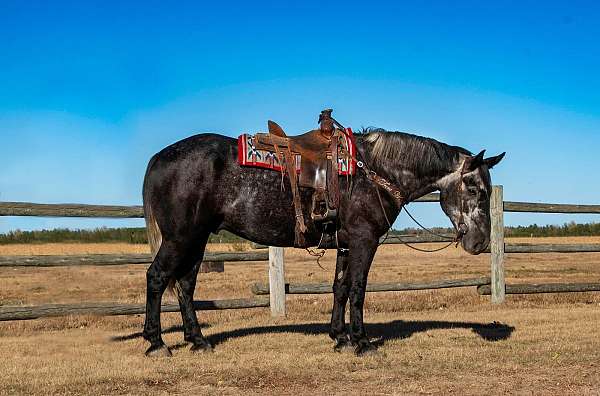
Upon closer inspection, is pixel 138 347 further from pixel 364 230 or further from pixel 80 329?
pixel 364 230

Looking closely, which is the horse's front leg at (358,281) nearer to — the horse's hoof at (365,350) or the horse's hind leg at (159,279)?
the horse's hoof at (365,350)

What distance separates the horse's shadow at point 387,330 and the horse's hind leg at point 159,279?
938 millimetres

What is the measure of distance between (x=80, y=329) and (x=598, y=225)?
3953cm

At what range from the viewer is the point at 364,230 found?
21.5 feet

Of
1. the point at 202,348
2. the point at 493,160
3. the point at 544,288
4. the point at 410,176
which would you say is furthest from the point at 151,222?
the point at 544,288

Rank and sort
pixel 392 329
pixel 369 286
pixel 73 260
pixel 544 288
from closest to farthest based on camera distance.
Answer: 1. pixel 392 329
2. pixel 73 260
3. pixel 369 286
4. pixel 544 288

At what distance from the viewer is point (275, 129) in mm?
6863

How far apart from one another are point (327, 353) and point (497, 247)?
217 inches

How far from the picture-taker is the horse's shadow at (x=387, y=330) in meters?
7.72

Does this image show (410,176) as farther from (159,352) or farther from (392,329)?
(159,352)

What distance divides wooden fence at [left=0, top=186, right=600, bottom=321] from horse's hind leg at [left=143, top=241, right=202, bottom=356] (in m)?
2.14

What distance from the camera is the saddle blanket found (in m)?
6.55

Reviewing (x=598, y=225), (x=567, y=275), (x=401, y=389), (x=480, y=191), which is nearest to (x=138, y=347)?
(x=401, y=389)

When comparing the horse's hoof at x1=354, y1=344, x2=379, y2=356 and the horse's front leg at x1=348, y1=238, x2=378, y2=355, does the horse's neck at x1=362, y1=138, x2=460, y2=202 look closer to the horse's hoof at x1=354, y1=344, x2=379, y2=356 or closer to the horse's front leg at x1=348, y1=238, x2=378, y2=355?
the horse's front leg at x1=348, y1=238, x2=378, y2=355
